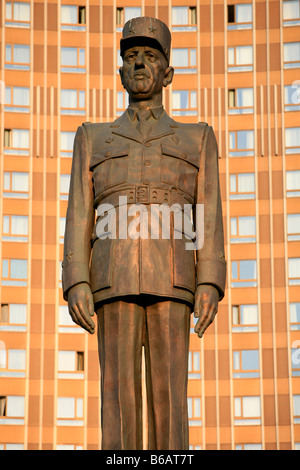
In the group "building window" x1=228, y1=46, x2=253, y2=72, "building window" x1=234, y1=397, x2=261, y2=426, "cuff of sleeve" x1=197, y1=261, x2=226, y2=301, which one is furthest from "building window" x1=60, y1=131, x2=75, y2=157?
"cuff of sleeve" x1=197, y1=261, x2=226, y2=301

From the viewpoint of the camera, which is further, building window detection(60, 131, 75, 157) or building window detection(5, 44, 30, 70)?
building window detection(5, 44, 30, 70)

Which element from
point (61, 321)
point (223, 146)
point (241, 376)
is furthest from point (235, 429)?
point (223, 146)

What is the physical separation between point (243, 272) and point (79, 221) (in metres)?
55.9

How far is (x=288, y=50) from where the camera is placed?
73125 mm

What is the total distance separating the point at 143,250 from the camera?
15.3 metres

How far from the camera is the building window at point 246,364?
69.6 meters

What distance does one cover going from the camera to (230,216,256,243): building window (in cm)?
7150

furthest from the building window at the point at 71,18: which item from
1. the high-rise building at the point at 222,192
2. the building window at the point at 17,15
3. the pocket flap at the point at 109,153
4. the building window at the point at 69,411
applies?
the pocket flap at the point at 109,153

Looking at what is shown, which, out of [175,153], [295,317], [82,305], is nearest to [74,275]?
[82,305]

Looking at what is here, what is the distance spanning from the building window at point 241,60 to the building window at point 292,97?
240 cm

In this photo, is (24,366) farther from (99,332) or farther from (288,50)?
Result: (99,332)

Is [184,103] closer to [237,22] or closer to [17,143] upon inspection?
[237,22]

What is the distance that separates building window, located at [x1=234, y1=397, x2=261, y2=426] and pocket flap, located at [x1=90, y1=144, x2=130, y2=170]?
5445 centimetres

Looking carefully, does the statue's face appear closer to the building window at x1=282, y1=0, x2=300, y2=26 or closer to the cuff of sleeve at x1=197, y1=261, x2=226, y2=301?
the cuff of sleeve at x1=197, y1=261, x2=226, y2=301
